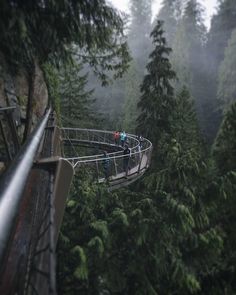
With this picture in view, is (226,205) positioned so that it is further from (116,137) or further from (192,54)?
(192,54)

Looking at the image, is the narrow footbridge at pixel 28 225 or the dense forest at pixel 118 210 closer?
the narrow footbridge at pixel 28 225

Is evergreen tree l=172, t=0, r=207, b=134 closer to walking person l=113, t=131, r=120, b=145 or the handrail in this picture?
walking person l=113, t=131, r=120, b=145

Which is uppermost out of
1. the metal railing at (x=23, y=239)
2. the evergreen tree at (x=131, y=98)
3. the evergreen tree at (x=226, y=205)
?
the metal railing at (x=23, y=239)

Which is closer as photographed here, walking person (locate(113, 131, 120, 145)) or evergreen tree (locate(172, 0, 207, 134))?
walking person (locate(113, 131, 120, 145))

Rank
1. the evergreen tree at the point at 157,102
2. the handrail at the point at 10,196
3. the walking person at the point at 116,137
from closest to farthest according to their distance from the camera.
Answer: the handrail at the point at 10,196
the walking person at the point at 116,137
the evergreen tree at the point at 157,102

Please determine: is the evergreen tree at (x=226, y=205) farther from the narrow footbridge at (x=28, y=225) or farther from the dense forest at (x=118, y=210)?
the narrow footbridge at (x=28, y=225)

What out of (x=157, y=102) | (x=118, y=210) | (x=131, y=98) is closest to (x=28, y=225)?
(x=118, y=210)

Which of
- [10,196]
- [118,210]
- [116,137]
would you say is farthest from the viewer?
[116,137]

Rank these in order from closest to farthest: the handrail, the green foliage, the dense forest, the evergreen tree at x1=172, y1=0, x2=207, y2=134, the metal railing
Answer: the handrail
the metal railing
the dense forest
the green foliage
the evergreen tree at x1=172, y1=0, x2=207, y2=134

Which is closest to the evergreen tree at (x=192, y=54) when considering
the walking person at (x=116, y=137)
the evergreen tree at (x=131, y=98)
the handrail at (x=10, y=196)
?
the evergreen tree at (x=131, y=98)

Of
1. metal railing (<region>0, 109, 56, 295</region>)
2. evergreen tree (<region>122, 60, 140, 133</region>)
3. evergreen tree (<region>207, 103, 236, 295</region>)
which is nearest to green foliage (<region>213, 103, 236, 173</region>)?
evergreen tree (<region>207, 103, 236, 295</region>)

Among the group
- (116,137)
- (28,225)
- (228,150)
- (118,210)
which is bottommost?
(228,150)

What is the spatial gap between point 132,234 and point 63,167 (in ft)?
21.0

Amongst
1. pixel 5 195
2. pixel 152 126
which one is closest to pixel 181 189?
pixel 5 195
